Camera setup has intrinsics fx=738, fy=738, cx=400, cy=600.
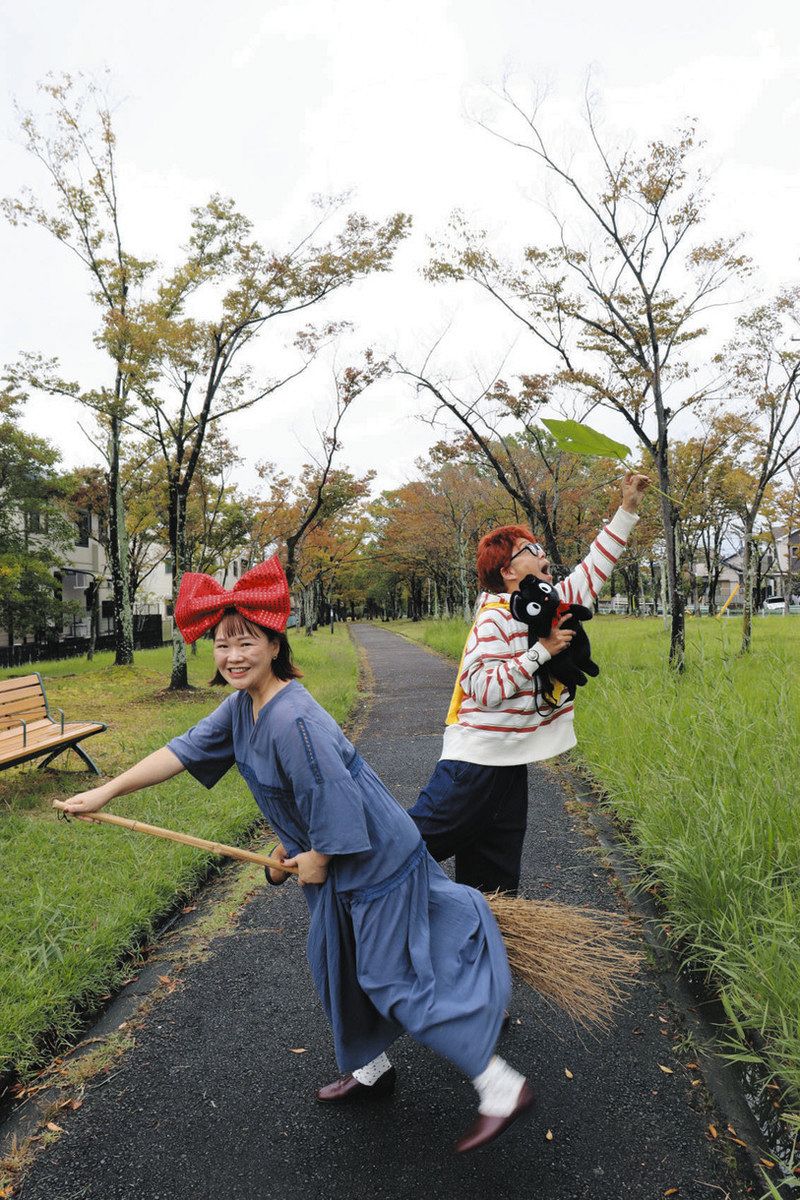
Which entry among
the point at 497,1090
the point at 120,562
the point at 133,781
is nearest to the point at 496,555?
the point at 133,781

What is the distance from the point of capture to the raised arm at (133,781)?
88.9 inches

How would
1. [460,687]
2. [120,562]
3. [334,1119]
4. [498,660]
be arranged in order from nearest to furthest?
[334,1119], [498,660], [460,687], [120,562]

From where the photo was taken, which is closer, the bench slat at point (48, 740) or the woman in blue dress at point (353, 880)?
the woman in blue dress at point (353, 880)

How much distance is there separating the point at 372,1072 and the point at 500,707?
4.06ft

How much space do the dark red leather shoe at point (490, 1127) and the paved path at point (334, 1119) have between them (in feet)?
0.85

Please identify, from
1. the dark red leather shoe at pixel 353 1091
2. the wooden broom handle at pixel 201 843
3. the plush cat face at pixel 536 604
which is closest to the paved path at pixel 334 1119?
the dark red leather shoe at pixel 353 1091

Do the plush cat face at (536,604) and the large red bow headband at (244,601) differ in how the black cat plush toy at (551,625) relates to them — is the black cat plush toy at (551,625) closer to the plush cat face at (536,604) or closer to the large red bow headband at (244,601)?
the plush cat face at (536,604)

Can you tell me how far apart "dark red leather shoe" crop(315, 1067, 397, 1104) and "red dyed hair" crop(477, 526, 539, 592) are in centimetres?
168

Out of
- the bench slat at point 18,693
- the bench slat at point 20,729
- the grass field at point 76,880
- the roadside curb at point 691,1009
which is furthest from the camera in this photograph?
the bench slat at point 18,693

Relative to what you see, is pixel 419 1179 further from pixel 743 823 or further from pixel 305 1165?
pixel 743 823

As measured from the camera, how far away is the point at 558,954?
7.95ft

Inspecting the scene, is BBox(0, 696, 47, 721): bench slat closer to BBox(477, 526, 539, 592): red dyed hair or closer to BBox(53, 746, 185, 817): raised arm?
BBox(53, 746, 185, 817): raised arm

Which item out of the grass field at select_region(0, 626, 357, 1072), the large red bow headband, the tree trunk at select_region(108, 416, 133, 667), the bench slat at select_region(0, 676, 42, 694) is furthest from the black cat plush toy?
the tree trunk at select_region(108, 416, 133, 667)

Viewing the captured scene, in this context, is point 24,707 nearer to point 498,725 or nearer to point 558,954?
point 498,725
